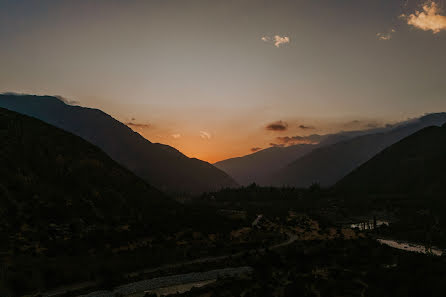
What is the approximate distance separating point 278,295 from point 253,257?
13.0m

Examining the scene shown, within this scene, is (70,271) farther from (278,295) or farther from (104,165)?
(104,165)

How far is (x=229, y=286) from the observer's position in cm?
2927

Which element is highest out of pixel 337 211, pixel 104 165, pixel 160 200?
pixel 104 165

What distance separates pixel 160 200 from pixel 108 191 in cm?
1654

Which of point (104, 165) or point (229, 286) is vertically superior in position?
point (104, 165)

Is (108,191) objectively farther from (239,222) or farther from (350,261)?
(350,261)

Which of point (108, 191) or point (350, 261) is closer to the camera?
point (350, 261)

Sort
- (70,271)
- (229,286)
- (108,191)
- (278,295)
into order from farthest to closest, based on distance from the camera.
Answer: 1. (108,191)
2. (70,271)
3. (229,286)
4. (278,295)

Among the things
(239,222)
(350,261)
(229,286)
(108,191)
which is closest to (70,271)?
(229,286)

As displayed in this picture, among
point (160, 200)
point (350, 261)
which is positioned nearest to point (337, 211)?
point (160, 200)

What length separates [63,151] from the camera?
6962 cm

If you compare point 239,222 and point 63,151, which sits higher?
point 63,151

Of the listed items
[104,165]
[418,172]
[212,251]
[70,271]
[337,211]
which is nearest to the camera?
[70,271]

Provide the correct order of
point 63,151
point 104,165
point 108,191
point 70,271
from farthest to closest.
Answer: point 104,165
point 63,151
point 108,191
point 70,271
